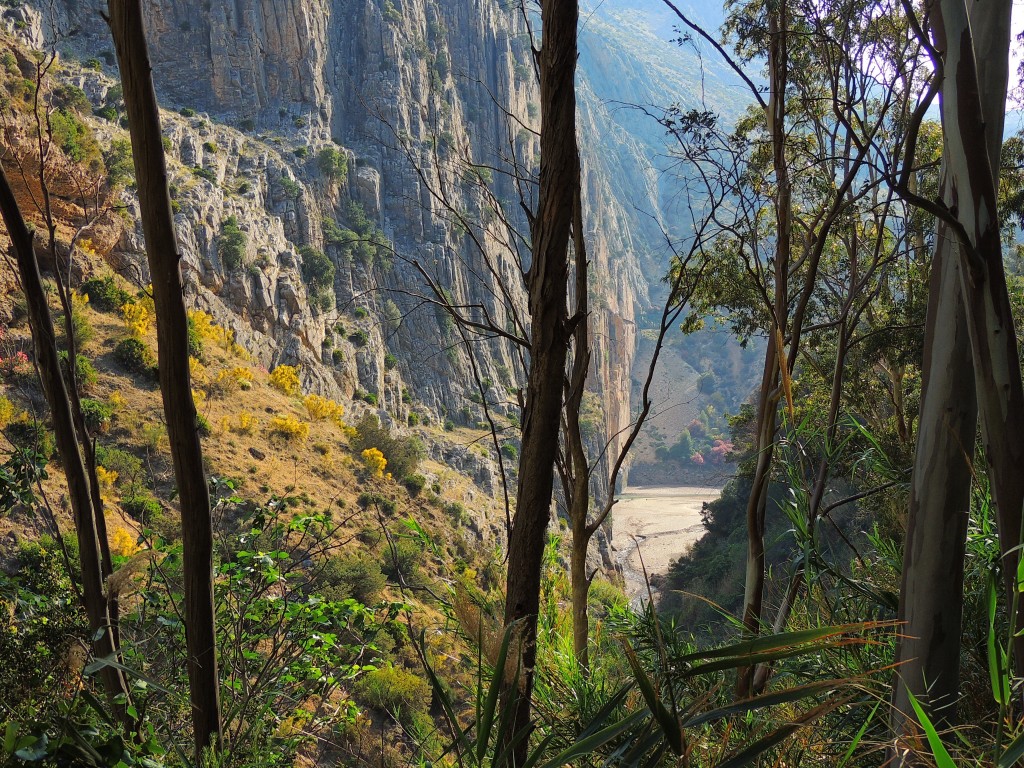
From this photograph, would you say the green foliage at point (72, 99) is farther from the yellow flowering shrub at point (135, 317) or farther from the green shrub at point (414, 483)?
the green shrub at point (414, 483)

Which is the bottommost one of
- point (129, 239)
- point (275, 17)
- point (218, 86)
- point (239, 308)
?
point (239, 308)

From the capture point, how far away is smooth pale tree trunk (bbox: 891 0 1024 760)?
1097 millimetres

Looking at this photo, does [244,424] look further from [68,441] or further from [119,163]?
[68,441]

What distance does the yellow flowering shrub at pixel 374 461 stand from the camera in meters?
15.9

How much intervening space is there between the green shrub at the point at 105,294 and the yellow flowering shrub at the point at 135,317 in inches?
7.2

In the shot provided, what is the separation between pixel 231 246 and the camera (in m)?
18.1

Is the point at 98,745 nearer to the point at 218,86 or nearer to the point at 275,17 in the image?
the point at 218,86

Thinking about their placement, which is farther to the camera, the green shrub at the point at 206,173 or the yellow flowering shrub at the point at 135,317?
the green shrub at the point at 206,173

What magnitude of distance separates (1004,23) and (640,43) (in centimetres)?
5453

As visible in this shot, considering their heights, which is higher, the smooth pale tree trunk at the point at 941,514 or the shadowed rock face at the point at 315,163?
the shadowed rock face at the point at 315,163

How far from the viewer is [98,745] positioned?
0.71 meters

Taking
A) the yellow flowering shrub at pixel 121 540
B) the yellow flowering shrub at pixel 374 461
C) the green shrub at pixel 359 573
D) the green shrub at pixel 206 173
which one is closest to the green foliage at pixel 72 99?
the green shrub at pixel 206 173

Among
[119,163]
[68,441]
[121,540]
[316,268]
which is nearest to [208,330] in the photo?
[119,163]

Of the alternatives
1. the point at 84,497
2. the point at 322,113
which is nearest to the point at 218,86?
the point at 322,113
